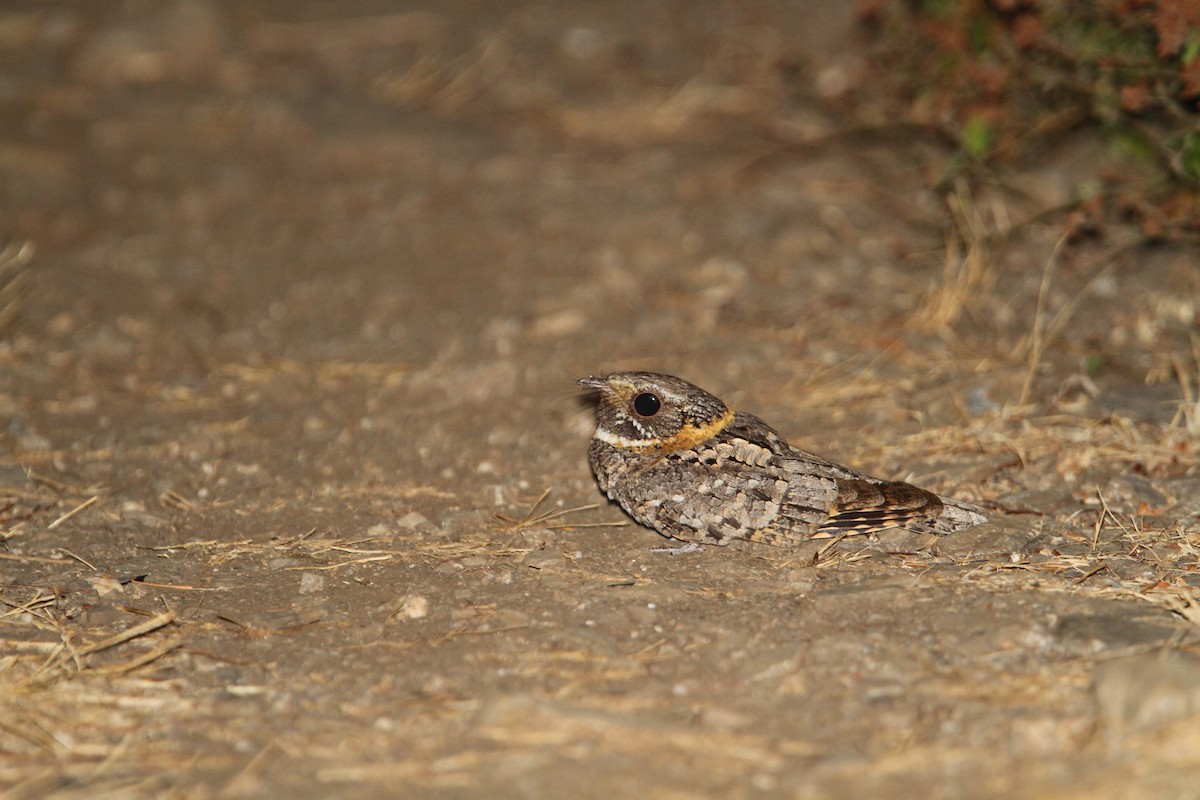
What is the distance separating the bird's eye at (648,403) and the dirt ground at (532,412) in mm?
436

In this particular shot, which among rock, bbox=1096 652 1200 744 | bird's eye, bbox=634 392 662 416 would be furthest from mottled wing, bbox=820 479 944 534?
rock, bbox=1096 652 1200 744

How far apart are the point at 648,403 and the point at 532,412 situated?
3.34ft

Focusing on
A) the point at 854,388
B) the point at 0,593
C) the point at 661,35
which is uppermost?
the point at 661,35

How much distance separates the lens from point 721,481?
3.75 meters

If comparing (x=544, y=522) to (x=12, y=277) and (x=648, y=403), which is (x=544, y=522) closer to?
(x=648, y=403)

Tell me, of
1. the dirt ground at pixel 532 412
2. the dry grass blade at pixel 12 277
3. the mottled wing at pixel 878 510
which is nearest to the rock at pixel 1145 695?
the dirt ground at pixel 532 412

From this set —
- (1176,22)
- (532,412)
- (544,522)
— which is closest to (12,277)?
(532,412)

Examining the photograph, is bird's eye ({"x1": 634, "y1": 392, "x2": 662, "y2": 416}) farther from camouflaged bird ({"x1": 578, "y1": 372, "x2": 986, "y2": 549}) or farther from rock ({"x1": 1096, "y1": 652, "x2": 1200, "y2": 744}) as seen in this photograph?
rock ({"x1": 1096, "y1": 652, "x2": 1200, "y2": 744})

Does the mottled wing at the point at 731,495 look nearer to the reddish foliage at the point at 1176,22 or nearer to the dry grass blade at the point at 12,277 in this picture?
the reddish foliage at the point at 1176,22

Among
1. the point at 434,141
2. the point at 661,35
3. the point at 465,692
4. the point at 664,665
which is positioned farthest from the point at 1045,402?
the point at 661,35

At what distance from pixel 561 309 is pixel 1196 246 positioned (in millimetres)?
2983

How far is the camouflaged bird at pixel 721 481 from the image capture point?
144 inches

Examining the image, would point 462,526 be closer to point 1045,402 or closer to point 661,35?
point 1045,402

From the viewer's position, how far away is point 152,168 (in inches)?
285
